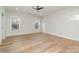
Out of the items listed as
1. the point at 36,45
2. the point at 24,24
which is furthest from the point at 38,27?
the point at 36,45

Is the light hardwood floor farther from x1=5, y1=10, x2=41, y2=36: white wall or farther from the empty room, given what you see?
x1=5, y1=10, x2=41, y2=36: white wall

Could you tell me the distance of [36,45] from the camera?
3363 mm

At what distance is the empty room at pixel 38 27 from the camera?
2.64 meters

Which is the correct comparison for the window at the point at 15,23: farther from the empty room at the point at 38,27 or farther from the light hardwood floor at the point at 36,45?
the light hardwood floor at the point at 36,45

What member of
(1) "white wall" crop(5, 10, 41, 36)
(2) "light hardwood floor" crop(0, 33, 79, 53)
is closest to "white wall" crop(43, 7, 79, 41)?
(2) "light hardwood floor" crop(0, 33, 79, 53)

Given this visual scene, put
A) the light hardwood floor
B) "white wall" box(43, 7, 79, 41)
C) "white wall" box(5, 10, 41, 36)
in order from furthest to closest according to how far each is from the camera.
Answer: "white wall" box(43, 7, 79, 41), the light hardwood floor, "white wall" box(5, 10, 41, 36)

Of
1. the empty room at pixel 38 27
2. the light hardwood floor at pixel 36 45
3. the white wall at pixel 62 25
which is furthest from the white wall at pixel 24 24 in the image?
the white wall at pixel 62 25

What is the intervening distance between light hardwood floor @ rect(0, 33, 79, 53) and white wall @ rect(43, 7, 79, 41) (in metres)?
0.19

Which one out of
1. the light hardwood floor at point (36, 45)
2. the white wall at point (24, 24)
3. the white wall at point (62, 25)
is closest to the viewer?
the white wall at point (24, 24)

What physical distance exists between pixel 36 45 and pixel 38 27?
2.50ft

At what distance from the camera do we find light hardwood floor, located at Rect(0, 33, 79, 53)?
2816 mm
